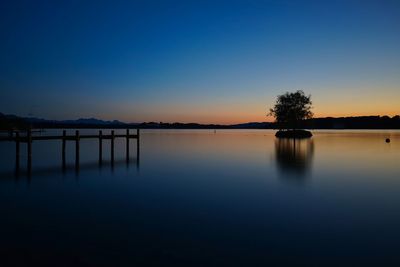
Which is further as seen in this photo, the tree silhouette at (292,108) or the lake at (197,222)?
the tree silhouette at (292,108)

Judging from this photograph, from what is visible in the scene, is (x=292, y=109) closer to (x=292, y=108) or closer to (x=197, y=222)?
(x=292, y=108)

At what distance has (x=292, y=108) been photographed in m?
88.2

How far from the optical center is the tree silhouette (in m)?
88.2

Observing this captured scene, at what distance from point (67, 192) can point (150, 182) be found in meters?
5.09

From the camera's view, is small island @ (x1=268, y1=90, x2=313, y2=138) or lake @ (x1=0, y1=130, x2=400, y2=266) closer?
lake @ (x1=0, y1=130, x2=400, y2=266)

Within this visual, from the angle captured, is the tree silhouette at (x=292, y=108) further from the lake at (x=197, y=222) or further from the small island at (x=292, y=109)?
the lake at (x=197, y=222)

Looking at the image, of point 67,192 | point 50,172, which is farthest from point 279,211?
point 50,172

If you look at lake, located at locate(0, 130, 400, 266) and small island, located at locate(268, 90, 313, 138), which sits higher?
small island, located at locate(268, 90, 313, 138)

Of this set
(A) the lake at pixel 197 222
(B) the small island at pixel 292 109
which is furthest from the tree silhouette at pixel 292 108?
Answer: (A) the lake at pixel 197 222

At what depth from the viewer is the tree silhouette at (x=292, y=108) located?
290ft

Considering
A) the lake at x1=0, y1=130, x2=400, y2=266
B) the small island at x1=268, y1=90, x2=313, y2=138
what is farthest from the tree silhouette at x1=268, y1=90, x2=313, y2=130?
the lake at x1=0, y1=130, x2=400, y2=266

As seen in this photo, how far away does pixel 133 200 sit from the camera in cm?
1415

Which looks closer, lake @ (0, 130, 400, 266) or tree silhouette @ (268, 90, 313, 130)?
lake @ (0, 130, 400, 266)

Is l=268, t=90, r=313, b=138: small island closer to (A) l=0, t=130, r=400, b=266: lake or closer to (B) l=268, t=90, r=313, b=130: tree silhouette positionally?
(B) l=268, t=90, r=313, b=130: tree silhouette
